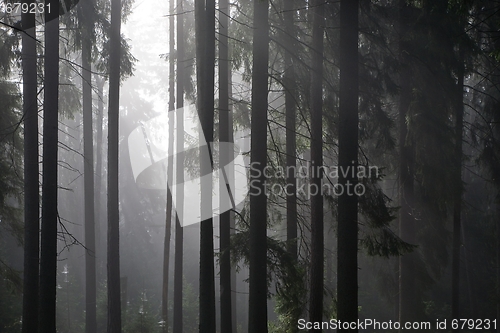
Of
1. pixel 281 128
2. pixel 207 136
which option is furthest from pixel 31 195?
pixel 281 128

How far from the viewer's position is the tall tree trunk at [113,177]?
36.5 ft

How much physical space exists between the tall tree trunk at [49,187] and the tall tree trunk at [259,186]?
3.73 meters

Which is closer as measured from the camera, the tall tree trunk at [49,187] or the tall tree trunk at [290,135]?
the tall tree trunk at [49,187]

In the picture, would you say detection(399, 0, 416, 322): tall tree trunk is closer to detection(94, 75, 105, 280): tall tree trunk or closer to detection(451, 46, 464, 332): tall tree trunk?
detection(451, 46, 464, 332): tall tree trunk

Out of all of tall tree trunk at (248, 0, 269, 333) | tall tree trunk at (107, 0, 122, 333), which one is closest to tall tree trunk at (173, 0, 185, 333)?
tall tree trunk at (107, 0, 122, 333)

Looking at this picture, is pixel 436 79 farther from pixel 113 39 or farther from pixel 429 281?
pixel 113 39

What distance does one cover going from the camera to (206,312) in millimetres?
8844

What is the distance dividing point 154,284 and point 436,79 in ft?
103

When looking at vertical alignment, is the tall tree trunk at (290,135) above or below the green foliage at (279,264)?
above

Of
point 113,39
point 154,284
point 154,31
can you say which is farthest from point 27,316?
point 154,284

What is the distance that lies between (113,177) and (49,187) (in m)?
2.52

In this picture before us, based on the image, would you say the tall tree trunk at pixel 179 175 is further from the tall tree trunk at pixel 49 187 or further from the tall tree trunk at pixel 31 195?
the tall tree trunk at pixel 49 187

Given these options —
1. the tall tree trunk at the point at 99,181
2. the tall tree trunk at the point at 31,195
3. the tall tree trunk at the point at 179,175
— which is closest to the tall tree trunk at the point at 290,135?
the tall tree trunk at the point at 179,175

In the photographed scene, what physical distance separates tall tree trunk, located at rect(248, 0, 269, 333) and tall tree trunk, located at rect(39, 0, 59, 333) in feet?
12.2
